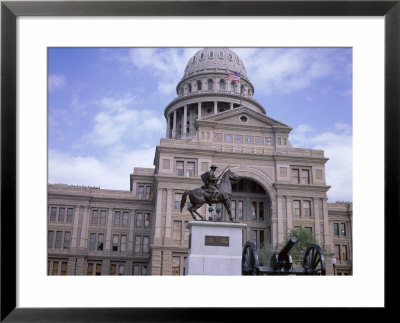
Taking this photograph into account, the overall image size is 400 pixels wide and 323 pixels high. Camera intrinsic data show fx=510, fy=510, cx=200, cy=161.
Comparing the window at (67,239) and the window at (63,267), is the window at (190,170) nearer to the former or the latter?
the window at (67,239)

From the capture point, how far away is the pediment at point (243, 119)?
59781 mm

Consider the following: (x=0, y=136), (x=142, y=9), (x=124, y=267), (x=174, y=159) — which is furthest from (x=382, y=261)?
(x=124, y=267)

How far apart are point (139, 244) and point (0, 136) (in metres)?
54.4

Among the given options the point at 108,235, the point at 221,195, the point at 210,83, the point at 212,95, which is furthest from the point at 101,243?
the point at 221,195

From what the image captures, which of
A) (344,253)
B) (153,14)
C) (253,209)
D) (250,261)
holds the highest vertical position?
(153,14)

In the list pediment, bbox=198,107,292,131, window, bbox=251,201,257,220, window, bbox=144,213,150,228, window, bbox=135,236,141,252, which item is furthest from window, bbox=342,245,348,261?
window, bbox=135,236,141,252

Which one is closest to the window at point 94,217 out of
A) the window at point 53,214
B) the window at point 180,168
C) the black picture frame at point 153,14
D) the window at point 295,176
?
the window at point 53,214

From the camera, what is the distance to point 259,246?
57281 mm

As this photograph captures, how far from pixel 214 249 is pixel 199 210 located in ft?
128

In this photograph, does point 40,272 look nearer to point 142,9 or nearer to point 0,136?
point 0,136

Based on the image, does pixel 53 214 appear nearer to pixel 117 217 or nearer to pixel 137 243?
pixel 117 217

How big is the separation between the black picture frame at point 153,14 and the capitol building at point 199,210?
44.5 metres

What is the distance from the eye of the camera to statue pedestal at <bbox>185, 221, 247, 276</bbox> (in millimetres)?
16031

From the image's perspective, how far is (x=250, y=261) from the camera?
16.2 m
